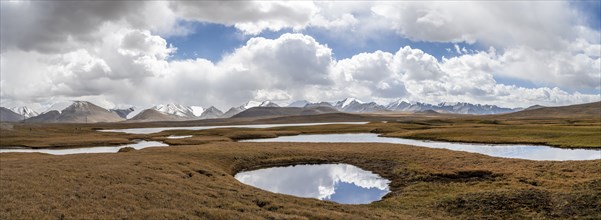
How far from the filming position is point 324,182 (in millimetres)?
45344

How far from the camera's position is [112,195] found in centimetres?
A: 2884

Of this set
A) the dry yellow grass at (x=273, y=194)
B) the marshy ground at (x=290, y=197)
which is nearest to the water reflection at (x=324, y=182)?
the marshy ground at (x=290, y=197)

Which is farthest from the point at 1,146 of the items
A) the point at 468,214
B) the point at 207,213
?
the point at 468,214

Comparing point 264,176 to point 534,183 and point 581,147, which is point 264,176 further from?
point 581,147

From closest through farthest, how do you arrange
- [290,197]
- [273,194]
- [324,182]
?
[290,197] < [273,194] < [324,182]

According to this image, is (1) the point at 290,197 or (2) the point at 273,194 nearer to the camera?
(1) the point at 290,197

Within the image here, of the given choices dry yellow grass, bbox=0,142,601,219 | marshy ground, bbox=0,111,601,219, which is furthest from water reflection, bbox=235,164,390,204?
dry yellow grass, bbox=0,142,601,219

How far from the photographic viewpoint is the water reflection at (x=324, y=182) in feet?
128

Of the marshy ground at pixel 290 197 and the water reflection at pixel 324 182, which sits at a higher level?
the marshy ground at pixel 290 197

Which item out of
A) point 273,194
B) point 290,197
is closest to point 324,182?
point 273,194

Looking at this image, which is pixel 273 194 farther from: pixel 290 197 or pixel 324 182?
pixel 324 182

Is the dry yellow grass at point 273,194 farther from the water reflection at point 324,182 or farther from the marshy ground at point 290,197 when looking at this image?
the water reflection at point 324,182

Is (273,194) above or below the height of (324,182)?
above

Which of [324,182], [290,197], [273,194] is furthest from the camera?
[324,182]
